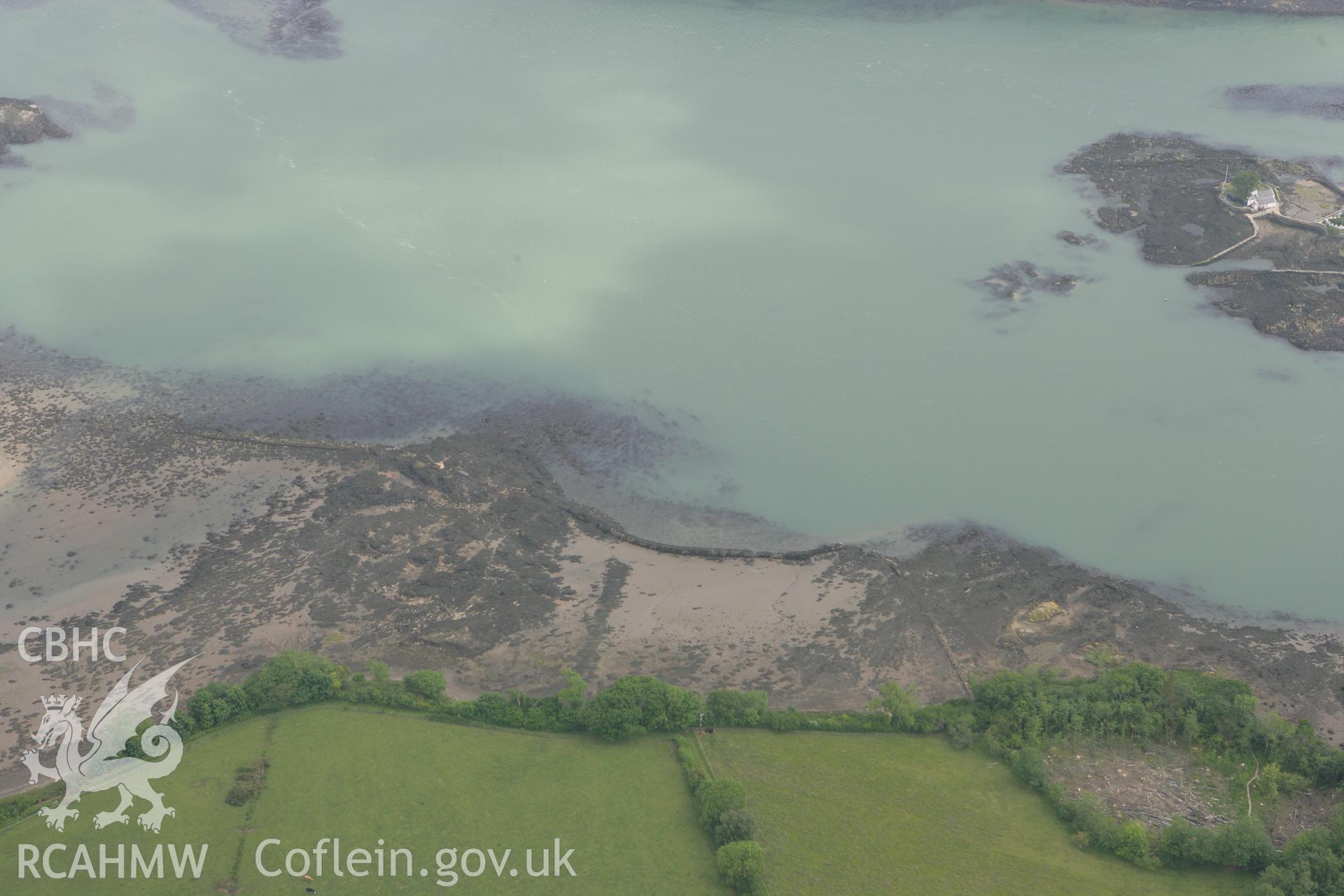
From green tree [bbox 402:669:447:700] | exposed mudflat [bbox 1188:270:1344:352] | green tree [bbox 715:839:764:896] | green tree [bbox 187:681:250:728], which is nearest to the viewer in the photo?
green tree [bbox 715:839:764:896]

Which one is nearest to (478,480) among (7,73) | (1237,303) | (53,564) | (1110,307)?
(53,564)

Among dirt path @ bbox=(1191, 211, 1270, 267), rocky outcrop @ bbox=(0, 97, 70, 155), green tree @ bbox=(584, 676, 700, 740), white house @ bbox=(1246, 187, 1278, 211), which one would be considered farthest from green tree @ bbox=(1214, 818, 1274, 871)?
rocky outcrop @ bbox=(0, 97, 70, 155)

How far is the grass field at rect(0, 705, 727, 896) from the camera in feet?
88.5

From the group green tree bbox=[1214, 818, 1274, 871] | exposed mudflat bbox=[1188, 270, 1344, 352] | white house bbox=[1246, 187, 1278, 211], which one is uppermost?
white house bbox=[1246, 187, 1278, 211]

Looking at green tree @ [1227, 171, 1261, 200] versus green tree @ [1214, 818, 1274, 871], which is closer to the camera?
green tree @ [1214, 818, 1274, 871]

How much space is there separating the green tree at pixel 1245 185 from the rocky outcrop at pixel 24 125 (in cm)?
5608

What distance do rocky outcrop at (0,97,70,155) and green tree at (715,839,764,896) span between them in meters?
50.7

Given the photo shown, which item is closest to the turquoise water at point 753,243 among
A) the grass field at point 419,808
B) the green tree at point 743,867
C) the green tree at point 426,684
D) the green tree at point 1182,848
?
the green tree at point 1182,848

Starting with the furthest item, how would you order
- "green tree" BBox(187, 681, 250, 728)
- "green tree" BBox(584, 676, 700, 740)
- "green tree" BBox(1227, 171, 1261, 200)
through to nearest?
"green tree" BBox(1227, 171, 1261, 200) < "green tree" BBox(187, 681, 250, 728) < "green tree" BBox(584, 676, 700, 740)

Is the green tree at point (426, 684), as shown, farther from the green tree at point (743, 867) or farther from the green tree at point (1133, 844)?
the green tree at point (1133, 844)

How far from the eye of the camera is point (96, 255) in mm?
49406

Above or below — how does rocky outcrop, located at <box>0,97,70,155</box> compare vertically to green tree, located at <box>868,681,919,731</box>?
above

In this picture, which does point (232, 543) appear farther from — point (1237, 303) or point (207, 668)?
point (1237, 303)

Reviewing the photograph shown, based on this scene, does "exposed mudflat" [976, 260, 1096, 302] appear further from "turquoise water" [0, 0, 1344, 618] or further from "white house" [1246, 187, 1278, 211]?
"white house" [1246, 187, 1278, 211]
